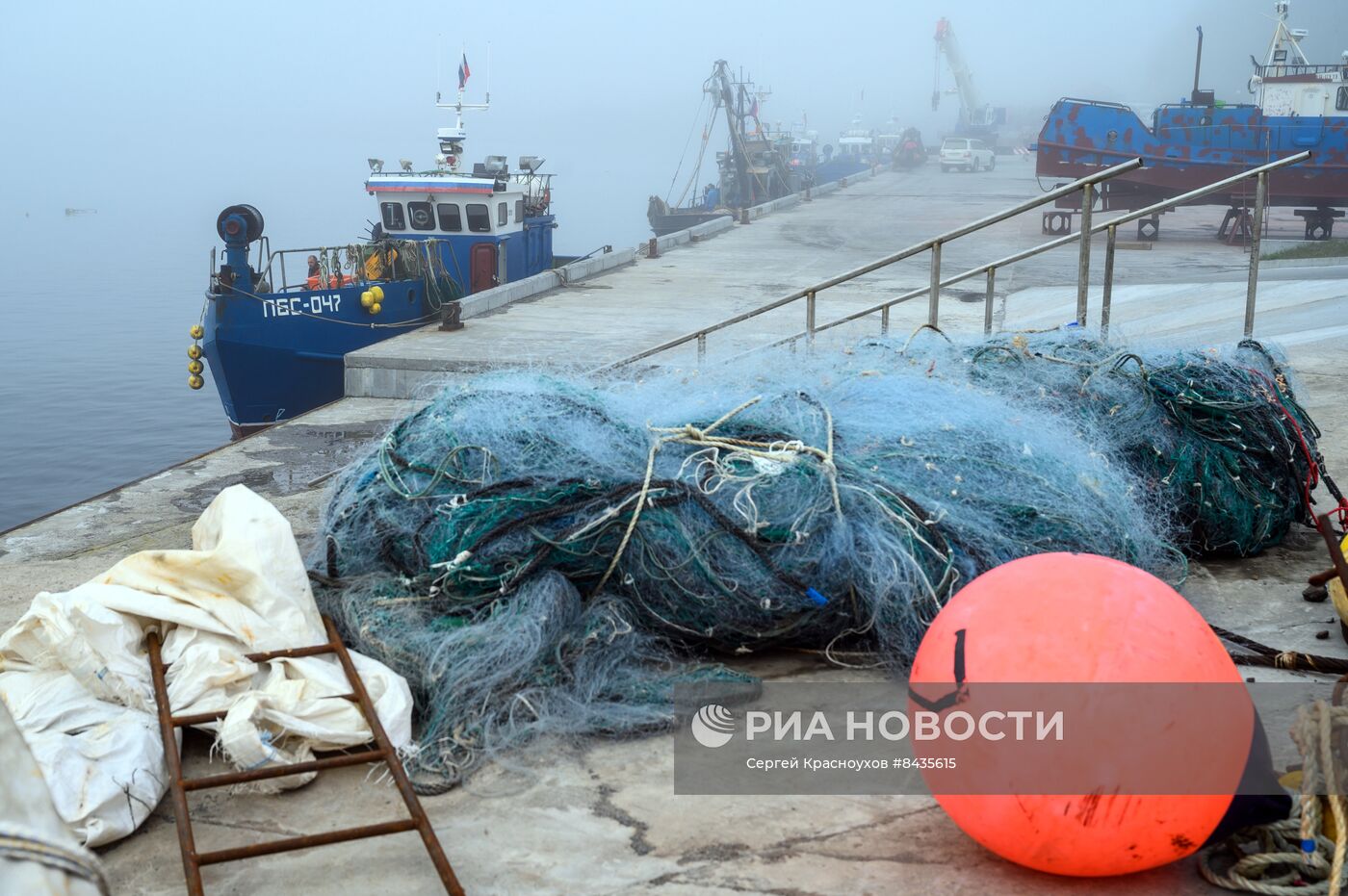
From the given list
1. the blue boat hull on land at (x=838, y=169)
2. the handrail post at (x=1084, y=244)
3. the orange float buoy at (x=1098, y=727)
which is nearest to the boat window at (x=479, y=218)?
the handrail post at (x=1084, y=244)

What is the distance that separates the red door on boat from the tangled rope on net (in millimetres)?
18916

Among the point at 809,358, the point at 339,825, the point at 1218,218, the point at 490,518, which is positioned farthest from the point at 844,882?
the point at 1218,218

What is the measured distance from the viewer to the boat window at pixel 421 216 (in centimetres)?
2047

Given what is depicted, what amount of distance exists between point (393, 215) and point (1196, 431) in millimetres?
17766

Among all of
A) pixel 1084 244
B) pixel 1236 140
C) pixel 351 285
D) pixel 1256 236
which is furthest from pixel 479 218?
pixel 1084 244

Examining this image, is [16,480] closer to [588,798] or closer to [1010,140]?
[588,798]

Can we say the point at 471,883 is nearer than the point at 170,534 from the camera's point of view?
Yes

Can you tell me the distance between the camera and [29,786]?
4.10ft

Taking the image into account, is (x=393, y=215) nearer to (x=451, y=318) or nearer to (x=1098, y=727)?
(x=451, y=318)

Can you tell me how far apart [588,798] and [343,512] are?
1.72 metres

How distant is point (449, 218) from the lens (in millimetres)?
20656

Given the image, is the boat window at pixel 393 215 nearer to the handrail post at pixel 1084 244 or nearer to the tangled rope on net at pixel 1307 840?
the handrail post at pixel 1084 244

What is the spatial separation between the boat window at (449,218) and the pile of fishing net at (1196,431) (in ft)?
54.1

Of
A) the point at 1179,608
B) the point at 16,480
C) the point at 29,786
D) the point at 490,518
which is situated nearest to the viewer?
the point at 29,786
